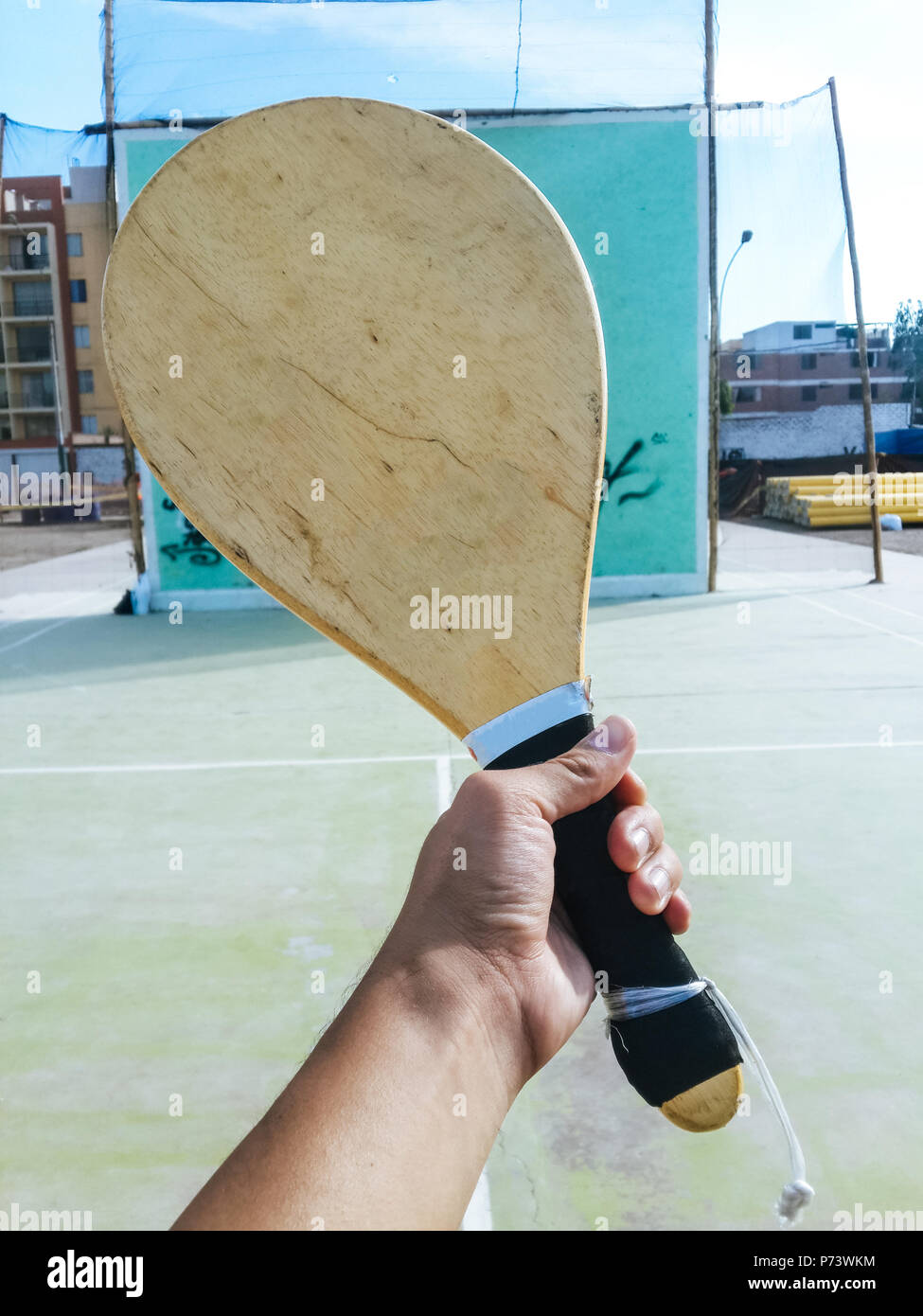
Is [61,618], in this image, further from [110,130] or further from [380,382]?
[380,382]

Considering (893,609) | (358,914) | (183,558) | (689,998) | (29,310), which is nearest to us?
(689,998)

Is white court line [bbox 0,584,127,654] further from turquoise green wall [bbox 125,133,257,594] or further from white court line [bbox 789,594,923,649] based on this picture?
white court line [bbox 789,594,923,649]

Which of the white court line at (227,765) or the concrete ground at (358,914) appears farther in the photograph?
the white court line at (227,765)

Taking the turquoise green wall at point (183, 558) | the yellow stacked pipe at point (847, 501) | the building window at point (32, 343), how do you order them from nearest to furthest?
1. the turquoise green wall at point (183, 558)
2. the yellow stacked pipe at point (847, 501)
3. the building window at point (32, 343)

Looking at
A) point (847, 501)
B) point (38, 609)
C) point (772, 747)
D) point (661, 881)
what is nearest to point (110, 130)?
point (38, 609)

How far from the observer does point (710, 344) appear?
1075 centimetres

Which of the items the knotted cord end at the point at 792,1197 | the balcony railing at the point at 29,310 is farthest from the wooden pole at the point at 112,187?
the balcony railing at the point at 29,310

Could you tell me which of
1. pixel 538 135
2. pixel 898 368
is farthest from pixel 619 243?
pixel 898 368

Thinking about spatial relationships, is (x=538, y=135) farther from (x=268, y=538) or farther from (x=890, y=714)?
(x=268, y=538)

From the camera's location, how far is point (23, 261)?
44.9 meters

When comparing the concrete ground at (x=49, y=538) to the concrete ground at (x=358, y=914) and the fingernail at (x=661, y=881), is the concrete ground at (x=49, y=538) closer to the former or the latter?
the concrete ground at (x=358, y=914)

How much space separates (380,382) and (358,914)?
99.9 inches

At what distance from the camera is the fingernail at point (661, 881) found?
128cm

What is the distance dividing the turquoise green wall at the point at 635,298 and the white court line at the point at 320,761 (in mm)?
5595
